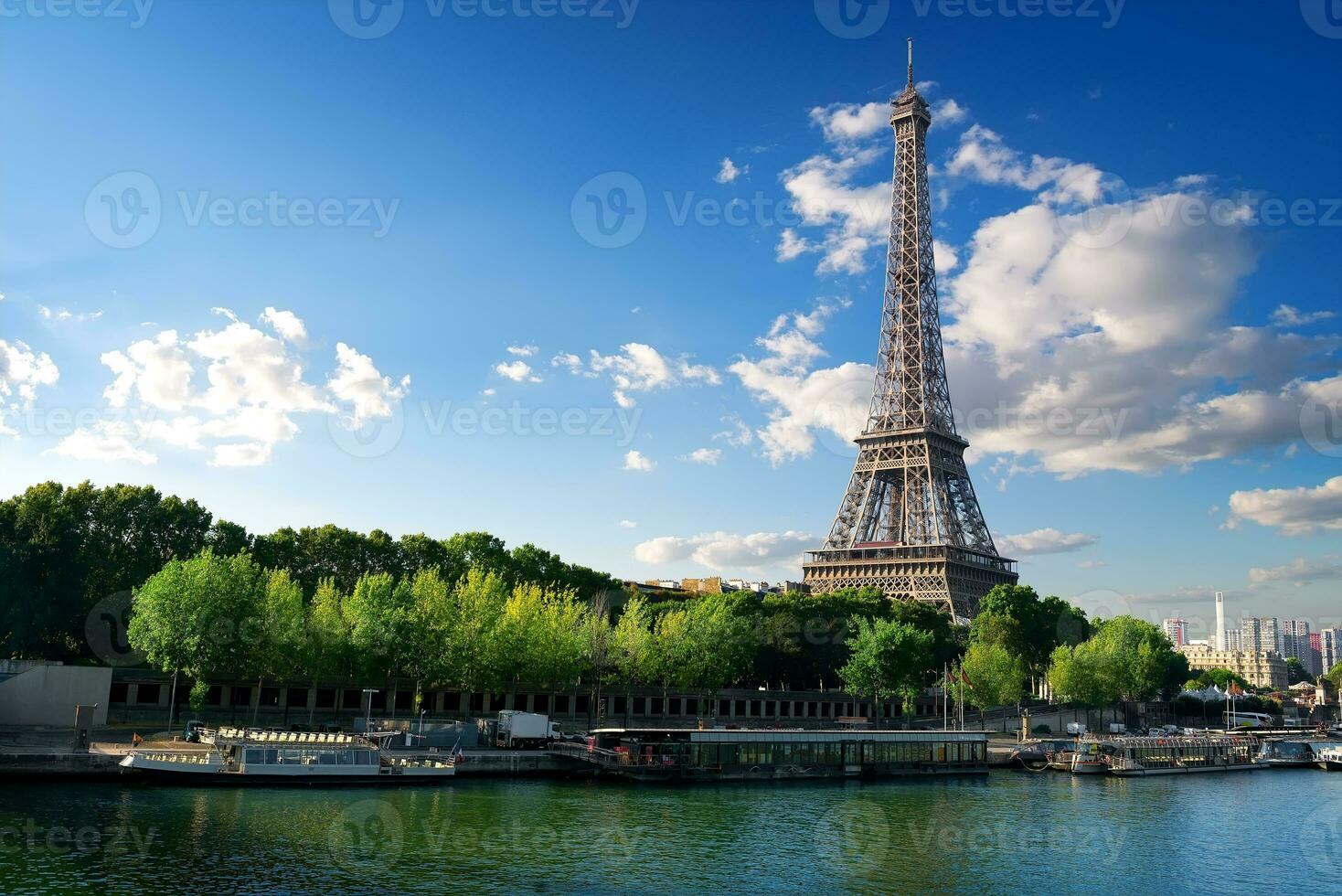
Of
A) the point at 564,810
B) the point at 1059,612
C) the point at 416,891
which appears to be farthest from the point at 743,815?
the point at 1059,612

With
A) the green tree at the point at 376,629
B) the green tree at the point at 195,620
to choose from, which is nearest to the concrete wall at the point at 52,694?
the green tree at the point at 195,620

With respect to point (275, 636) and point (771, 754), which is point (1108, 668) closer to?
point (771, 754)

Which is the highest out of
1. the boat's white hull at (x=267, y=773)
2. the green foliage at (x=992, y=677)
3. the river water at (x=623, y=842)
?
the green foliage at (x=992, y=677)

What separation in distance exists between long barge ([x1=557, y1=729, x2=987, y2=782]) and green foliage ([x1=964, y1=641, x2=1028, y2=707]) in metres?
33.4

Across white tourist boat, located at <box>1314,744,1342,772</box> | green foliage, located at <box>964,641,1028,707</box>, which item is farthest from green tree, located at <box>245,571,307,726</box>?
white tourist boat, located at <box>1314,744,1342,772</box>

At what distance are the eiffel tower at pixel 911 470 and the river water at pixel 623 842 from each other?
87.9 metres

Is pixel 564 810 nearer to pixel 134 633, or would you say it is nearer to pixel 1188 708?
pixel 134 633

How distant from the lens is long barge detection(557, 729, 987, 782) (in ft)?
206

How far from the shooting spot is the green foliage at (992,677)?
109 meters

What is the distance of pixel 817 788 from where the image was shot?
63.1 metres

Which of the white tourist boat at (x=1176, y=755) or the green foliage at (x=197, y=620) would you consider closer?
the green foliage at (x=197, y=620)

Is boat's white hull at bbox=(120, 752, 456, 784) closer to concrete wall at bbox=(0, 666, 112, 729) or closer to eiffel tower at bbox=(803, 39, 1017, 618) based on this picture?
concrete wall at bbox=(0, 666, 112, 729)

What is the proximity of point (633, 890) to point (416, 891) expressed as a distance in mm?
6786

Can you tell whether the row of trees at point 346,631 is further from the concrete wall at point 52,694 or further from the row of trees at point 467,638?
the concrete wall at point 52,694
